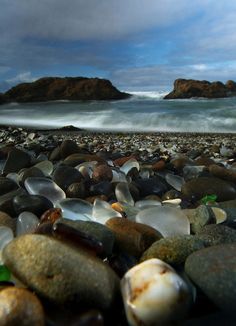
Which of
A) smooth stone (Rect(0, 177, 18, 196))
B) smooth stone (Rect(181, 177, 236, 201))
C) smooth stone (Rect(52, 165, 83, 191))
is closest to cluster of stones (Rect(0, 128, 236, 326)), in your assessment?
smooth stone (Rect(0, 177, 18, 196))

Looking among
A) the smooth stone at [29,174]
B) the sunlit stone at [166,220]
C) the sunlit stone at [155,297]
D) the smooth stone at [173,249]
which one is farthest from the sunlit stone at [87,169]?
the sunlit stone at [155,297]

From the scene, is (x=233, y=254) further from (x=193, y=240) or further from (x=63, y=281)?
(x=63, y=281)

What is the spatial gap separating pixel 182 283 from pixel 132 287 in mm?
157

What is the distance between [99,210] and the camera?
2.14 metres

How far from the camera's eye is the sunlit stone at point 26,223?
1943 mm

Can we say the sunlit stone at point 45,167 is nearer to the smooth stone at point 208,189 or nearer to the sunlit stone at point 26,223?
the smooth stone at point 208,189

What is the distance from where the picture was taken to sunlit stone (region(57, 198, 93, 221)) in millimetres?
2115

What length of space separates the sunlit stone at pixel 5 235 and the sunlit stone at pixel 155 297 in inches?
25.7

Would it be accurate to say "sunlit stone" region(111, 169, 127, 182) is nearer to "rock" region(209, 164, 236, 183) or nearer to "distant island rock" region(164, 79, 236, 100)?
"rock" region(209, 164, 236, 183)

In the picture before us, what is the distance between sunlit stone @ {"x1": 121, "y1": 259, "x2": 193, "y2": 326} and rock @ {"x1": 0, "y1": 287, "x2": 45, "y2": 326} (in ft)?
0.90

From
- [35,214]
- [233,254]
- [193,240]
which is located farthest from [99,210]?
[233,254]

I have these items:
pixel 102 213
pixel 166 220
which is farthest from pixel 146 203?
pixel 166 220

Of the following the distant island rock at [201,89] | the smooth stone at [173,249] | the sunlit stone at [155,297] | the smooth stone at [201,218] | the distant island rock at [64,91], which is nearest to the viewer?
the sunlit stone at [155,297]

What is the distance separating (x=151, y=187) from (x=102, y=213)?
845 millimetres
